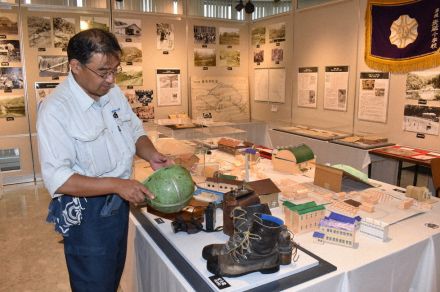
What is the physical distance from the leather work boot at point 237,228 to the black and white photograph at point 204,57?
16.1ft

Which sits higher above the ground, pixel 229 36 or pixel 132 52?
pixel 229 36

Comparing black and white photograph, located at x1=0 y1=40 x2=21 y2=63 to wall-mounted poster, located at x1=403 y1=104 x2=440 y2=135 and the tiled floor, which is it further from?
wall-mounted poster, located at x1=403 y1=104 x2=440 y2=135

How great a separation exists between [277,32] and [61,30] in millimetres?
3312

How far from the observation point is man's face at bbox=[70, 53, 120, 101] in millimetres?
1422

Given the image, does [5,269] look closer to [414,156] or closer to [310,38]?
[414,156]

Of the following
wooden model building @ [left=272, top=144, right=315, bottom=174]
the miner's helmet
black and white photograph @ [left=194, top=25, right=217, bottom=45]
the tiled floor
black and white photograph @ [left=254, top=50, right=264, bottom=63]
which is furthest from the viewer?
black and white photograph @ [left=254, top=50, right=264, bottom=63]


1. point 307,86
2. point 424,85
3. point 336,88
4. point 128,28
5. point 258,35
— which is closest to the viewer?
point 424,85

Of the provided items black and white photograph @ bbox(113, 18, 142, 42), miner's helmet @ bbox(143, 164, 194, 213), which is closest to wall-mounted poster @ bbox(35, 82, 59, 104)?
black and white photograph @ bbox(113, 18, 142, 42)

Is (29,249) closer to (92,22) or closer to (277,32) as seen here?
(92,22)

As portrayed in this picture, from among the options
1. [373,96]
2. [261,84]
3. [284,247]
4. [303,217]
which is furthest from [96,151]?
[261,84]

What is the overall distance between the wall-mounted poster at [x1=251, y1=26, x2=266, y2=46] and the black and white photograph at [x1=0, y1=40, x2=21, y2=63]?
3.70 meters

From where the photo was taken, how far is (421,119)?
12.8ft

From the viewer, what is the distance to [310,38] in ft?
17.0

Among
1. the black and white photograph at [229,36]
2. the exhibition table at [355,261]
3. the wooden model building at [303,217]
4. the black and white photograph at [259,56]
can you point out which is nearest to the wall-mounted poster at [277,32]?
the black and white photograph at [259,56]
